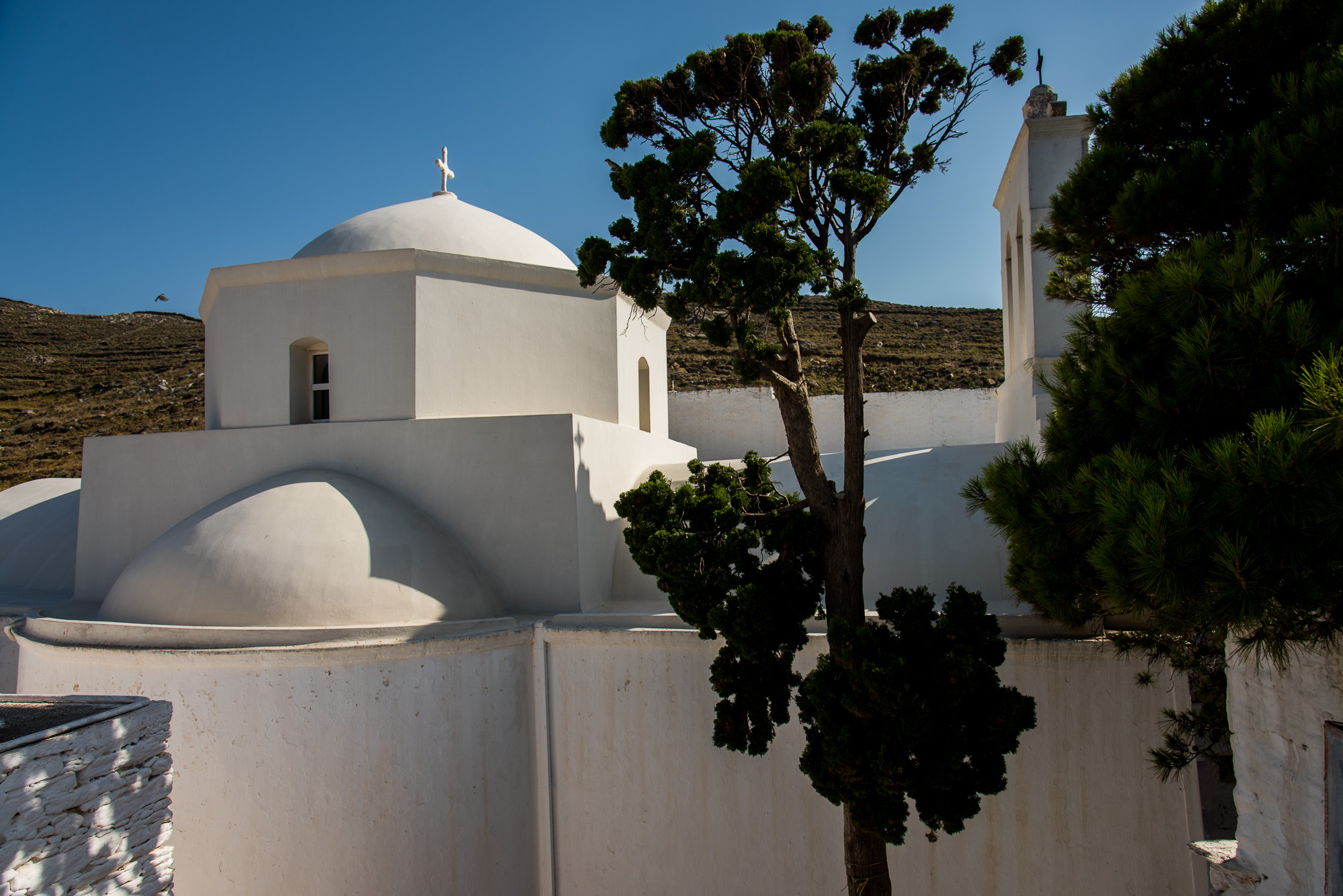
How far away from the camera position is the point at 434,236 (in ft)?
28.0

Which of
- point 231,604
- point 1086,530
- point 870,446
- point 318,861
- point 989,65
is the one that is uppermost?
point 989,65

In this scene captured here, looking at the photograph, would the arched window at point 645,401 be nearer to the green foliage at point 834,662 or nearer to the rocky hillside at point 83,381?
the green foliage at point 834,662

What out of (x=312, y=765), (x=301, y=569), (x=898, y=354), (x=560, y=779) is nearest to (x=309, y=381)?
(x=301, y=569)

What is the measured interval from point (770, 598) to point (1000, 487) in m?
1.84

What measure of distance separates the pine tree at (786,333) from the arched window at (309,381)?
13.1 ft

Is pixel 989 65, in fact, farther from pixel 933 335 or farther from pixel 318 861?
pixel 933 335

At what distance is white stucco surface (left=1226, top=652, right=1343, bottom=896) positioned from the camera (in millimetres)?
3375

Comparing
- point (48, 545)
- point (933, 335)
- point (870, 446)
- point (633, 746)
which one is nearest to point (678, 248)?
point (633, 746)

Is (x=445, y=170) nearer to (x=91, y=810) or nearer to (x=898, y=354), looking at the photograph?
(x=91, y=810)

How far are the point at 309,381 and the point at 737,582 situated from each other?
226 inches

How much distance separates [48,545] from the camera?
9.87 meters

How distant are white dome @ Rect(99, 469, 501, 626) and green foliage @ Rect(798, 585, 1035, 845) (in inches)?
136

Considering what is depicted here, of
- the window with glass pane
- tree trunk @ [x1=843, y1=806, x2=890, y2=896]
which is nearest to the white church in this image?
the window with glass pane

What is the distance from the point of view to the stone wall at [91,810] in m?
4.05
